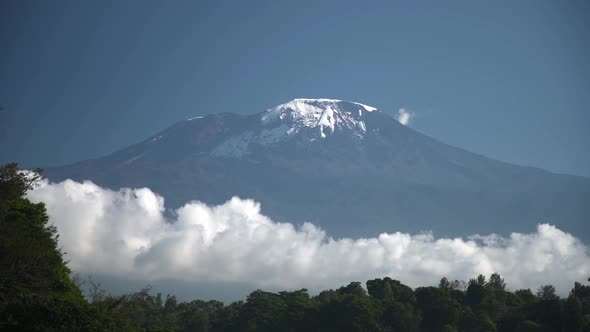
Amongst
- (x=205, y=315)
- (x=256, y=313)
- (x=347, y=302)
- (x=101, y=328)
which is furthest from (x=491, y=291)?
(x=101, y=328)

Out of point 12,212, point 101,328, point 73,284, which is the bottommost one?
point 101,328

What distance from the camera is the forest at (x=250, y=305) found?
28.8m

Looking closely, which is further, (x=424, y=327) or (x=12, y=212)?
(x=424, y=327)

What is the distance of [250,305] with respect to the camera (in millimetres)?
89375

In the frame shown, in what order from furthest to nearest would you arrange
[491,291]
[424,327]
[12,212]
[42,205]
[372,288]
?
[372,288]
[491,291]
[424,327]
[42,205]
[12,212]

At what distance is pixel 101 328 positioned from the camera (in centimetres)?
2880

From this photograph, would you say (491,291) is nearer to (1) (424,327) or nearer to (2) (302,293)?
(1) (424,327)

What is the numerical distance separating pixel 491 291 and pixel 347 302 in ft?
77.0

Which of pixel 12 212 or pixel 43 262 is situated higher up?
pixel 12 212

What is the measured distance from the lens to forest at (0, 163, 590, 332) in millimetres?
28766

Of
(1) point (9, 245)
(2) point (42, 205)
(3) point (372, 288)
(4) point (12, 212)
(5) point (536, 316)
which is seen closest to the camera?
(1) point (9, 245)

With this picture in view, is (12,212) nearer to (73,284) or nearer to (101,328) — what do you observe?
(73,284)

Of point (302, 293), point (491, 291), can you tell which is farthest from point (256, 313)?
point (491, 291)

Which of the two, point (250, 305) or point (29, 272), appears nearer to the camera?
point (29, 272)
